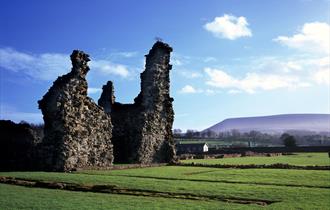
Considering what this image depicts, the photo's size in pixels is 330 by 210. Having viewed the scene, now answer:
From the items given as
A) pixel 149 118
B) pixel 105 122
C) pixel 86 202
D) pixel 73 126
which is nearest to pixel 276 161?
pixel 149 118

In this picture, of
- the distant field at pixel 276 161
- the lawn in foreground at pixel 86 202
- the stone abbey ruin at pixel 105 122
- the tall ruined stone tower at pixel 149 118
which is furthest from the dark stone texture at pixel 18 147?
the distant field at pixel 276 161

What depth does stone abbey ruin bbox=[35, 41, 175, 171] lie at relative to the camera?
2577 centimetres

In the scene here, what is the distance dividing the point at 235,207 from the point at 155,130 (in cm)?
2206

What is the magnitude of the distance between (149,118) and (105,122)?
508cm

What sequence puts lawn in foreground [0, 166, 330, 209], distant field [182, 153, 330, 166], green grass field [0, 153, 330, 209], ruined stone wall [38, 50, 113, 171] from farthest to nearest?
distant field [182, 153, 330, 166]
ruined stone wall [38, 50, 113, 171]
lawn in foreground [0, 166, 330, 209]
green grass field [0, 153, 330, 209]

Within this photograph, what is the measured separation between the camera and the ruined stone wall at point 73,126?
25.7 metres

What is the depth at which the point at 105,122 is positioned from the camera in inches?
1190

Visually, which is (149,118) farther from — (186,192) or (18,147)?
(186,192)

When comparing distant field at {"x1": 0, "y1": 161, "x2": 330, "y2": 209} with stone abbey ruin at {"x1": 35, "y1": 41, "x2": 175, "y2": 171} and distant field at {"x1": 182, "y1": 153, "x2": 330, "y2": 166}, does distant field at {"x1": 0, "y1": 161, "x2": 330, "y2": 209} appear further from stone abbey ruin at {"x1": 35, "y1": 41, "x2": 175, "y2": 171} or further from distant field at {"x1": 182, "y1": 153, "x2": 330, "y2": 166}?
distant field at {"x1": 182, "y1": 153, "x2": 330, "y2": 166}

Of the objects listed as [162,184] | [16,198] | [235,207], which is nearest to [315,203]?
[235,207]

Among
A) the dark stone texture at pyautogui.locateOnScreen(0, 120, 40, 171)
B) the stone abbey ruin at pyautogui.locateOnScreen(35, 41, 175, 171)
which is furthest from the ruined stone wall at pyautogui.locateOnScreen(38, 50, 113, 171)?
the dark stone texture at pyautogui.locateOnScreen(0, 120, 40, 171)

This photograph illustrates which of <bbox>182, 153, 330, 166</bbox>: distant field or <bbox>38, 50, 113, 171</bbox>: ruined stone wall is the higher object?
<bbox>38, 50, 113, 171</bbox>: ruined stone wall

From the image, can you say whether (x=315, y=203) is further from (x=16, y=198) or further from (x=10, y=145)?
(x=10, y=145)

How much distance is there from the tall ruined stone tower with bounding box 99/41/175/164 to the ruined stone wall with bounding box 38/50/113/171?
14.2 feet
